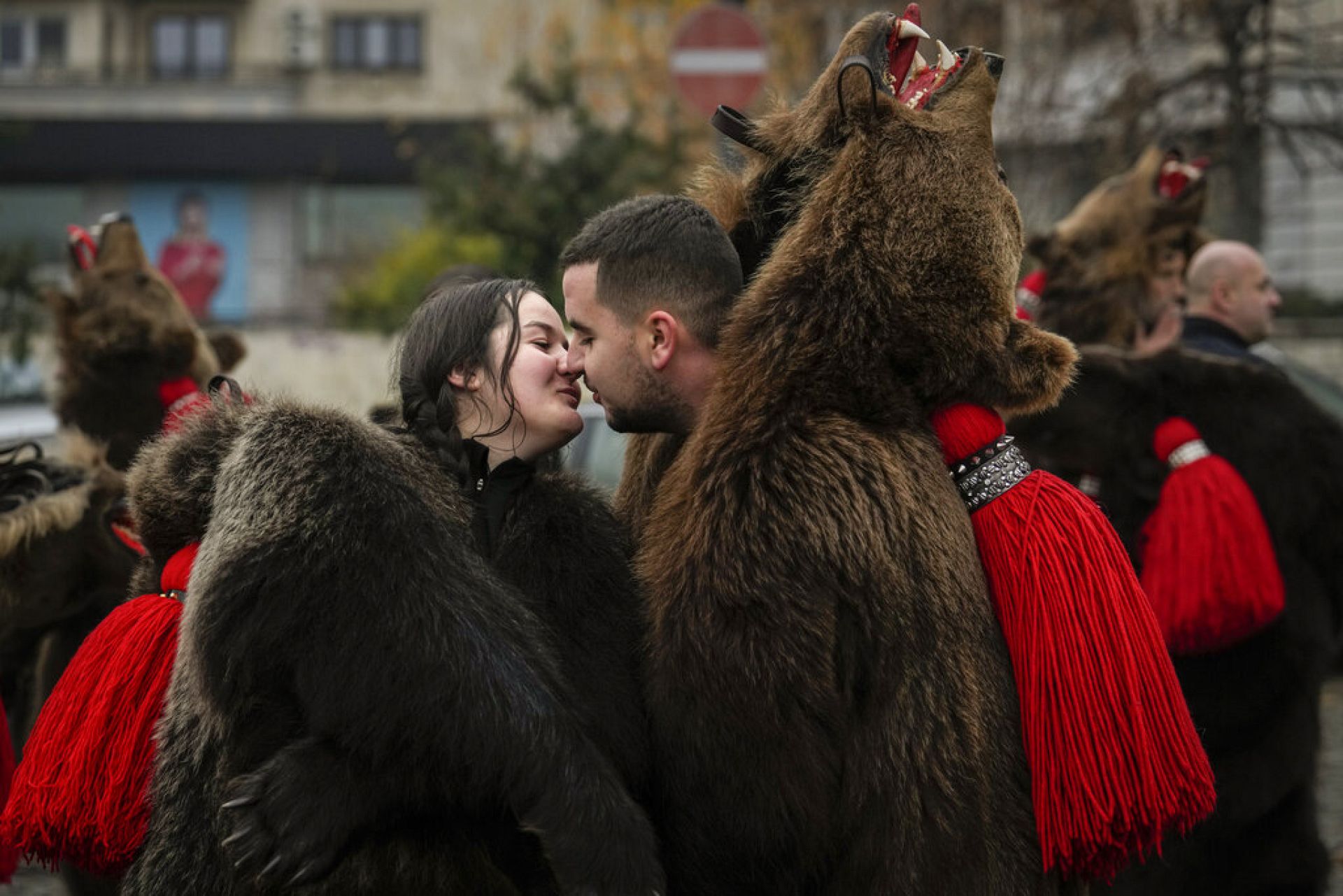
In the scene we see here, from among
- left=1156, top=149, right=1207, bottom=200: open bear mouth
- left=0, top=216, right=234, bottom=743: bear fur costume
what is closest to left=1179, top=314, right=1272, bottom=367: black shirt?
left=1156, top=149, right=1207, bottom=200: open bear mouth

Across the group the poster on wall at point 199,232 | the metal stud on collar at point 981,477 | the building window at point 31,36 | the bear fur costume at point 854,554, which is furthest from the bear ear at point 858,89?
the building window at point 31,36

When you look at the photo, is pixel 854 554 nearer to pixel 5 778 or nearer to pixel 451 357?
pixel 451 357

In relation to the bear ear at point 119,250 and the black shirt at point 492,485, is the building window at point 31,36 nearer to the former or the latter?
the bear ear at point 119,250

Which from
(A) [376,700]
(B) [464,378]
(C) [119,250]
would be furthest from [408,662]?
(C) [119,250]

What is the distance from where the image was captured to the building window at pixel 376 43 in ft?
122

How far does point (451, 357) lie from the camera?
8.59ft

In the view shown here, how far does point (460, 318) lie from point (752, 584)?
663 mm

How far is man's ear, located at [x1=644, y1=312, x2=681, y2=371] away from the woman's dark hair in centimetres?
21

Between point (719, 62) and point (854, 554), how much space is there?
551 centimetres

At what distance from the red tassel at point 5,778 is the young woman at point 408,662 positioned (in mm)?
1075

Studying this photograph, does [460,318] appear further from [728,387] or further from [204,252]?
[204,252]

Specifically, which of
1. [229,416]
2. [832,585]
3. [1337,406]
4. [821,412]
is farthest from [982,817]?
[1337,406]

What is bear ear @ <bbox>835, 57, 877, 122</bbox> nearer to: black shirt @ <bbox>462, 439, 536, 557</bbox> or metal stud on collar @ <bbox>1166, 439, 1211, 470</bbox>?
black shirt @ <bbox>462, 439, 536, 557</bbox>

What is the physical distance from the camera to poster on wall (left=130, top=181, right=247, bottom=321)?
37000 millimetres
